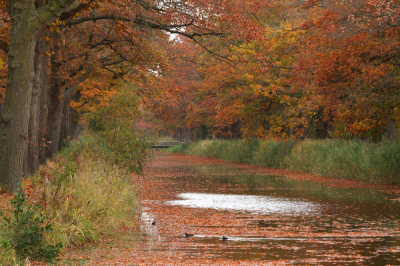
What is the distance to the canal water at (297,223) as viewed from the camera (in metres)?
8.66

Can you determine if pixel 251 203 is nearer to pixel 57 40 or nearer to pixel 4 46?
pixel 4 46

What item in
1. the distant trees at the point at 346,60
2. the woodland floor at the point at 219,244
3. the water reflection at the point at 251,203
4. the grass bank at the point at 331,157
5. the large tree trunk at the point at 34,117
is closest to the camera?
the woodland floor at the point at 219,244

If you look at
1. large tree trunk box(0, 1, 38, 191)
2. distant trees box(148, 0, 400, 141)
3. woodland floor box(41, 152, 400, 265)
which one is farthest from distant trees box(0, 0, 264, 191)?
woodland floor box(41, 152, 400, 265)

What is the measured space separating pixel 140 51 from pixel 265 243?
12.5m

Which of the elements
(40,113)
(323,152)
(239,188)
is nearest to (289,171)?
(323,152)

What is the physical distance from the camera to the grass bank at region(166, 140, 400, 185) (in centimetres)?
2173

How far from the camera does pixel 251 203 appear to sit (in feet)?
53.9

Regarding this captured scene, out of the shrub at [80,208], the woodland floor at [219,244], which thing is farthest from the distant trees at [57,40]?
the woodland floor at [219,244]

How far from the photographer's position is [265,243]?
9641mm

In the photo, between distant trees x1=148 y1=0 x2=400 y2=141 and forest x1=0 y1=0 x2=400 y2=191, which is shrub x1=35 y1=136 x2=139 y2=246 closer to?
forest x1=0 y1=0 x2=400 y2=191

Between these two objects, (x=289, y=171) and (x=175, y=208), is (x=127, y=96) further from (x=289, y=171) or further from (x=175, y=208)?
(x=175, y=208)

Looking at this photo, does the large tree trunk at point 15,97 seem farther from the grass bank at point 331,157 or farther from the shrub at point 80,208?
the grass bank at point 331,157

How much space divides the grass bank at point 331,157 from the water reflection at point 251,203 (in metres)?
6.93

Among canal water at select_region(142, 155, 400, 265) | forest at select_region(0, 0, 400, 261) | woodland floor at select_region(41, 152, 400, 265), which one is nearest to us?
woodland floor at select_region(41, 152, 400, 265)
